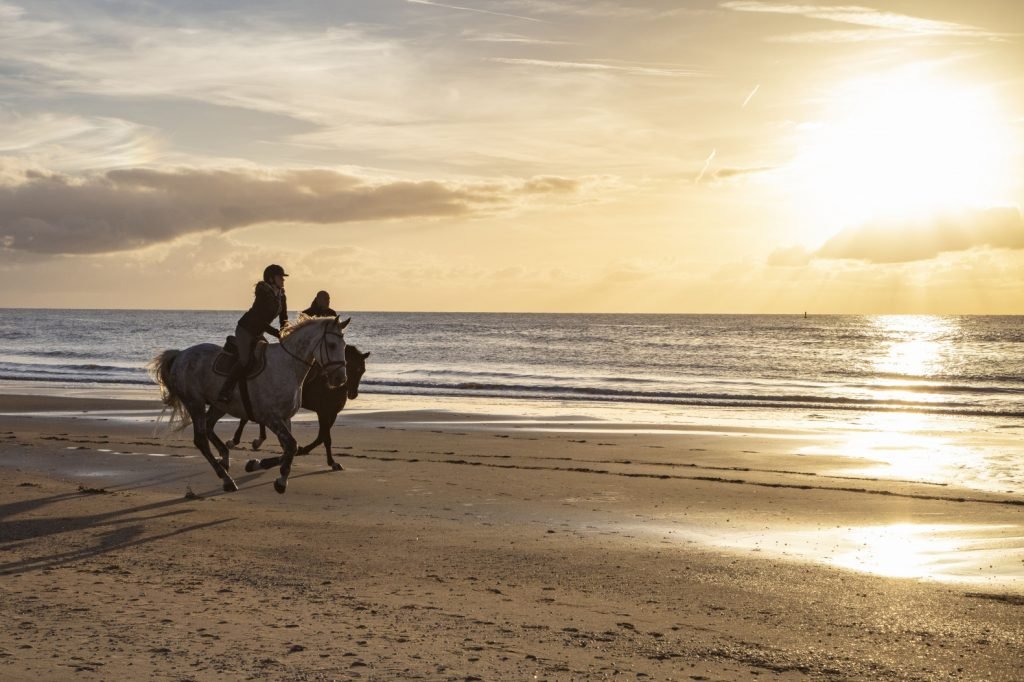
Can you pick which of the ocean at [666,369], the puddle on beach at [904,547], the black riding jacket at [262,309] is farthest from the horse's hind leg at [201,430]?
the ocean at [666,369]

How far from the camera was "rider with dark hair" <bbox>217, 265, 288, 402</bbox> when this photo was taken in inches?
465

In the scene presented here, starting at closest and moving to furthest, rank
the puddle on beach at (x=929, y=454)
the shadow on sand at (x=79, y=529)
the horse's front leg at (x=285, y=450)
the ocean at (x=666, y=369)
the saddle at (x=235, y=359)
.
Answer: the shadow on sand at (x=79, y=529) < the horse's front leg at (x=285, y=450) < the saddle at (x=235, y=359) < the puddle on beach at (x=929, y=454) < the ocean at (x=666, y=369)

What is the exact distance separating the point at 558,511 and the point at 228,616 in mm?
5038

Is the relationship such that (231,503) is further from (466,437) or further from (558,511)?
(466,437)

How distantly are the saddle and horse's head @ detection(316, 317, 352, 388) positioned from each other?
0.73 meters

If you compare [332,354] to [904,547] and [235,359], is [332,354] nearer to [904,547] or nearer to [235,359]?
[235,359]

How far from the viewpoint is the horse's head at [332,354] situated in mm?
11719

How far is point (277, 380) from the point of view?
39.2 ft

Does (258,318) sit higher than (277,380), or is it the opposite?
(258,318)

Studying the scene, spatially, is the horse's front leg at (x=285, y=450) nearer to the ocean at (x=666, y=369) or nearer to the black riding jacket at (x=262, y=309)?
the black riding jacket at (x=262, y=309)

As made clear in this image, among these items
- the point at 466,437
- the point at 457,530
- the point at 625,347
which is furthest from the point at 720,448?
the point at 625,347

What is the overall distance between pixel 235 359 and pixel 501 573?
5755 mm

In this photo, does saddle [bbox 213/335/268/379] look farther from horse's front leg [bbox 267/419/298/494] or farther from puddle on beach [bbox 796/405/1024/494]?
puddle on beach [bbox 796/405/1024/494]

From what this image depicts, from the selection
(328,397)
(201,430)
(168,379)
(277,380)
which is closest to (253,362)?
(277,380)
